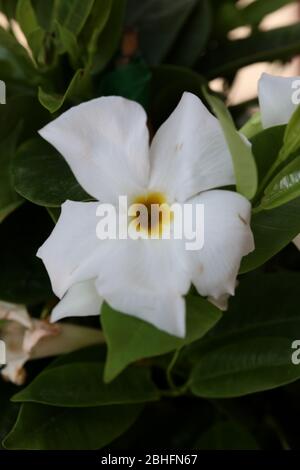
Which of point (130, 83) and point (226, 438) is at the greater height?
point (130, 83)

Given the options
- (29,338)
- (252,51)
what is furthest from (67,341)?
(252,51)

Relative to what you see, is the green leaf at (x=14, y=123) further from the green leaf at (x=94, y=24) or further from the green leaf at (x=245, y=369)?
the green leaf at (x=245, y=369)

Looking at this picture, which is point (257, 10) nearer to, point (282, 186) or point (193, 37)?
point (193, 37)

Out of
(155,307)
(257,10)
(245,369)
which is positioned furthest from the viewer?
(257,10)

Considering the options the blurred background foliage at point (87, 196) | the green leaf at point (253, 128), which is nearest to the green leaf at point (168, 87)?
the blurred background foliage at point (87, 196)

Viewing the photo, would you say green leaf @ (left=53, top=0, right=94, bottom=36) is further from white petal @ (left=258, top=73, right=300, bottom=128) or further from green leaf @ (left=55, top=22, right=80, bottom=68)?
white petal @ (left=258, top=73, right=300, bottom=128)

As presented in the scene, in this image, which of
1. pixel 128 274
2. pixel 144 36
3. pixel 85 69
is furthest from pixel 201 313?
pixel 144 36

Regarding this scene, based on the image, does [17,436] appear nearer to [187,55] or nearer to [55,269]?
[55,269]

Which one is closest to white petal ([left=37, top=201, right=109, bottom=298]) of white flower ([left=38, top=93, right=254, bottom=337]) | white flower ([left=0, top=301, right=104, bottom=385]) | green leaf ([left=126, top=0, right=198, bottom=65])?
white flower ([left=38, top=93, right=254, bottom=337])
